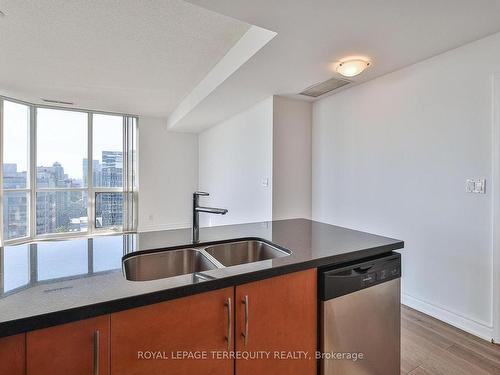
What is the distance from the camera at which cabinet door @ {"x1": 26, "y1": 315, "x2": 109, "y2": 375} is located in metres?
0.67

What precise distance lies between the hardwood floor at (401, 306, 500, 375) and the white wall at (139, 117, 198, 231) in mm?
4912

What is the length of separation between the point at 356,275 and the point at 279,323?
16.9 inches

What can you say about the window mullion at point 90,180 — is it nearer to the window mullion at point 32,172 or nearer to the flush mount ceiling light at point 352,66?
the window mullion at point 32,172

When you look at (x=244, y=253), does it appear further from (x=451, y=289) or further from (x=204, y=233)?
(x=451, y=289)

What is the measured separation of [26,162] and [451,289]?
6.26 metres

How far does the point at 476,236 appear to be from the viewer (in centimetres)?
206

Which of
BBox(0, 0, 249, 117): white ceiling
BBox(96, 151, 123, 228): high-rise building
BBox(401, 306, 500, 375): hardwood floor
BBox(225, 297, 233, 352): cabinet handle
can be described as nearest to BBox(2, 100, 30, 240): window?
BBox(0, 0, 249, 117): white ceiling

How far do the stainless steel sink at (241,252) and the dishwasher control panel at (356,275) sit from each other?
337mm

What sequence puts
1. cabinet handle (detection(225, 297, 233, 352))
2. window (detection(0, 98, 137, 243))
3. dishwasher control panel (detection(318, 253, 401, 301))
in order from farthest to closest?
window (detection(0, 98, 137, 243))
dishwasher control panel (detection(318, 253, 401, 301))
cabinet handle (detection(225, 297, 233, 352))

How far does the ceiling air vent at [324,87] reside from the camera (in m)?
2.91

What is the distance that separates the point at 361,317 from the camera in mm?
1251

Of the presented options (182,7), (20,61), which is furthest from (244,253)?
(20,61)

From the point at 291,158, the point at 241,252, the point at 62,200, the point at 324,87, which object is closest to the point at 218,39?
the point at 324,87

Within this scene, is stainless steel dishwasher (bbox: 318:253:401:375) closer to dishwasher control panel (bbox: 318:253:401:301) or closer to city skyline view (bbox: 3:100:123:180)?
dishwasher control panel (bbox: 318:253:401:301)
